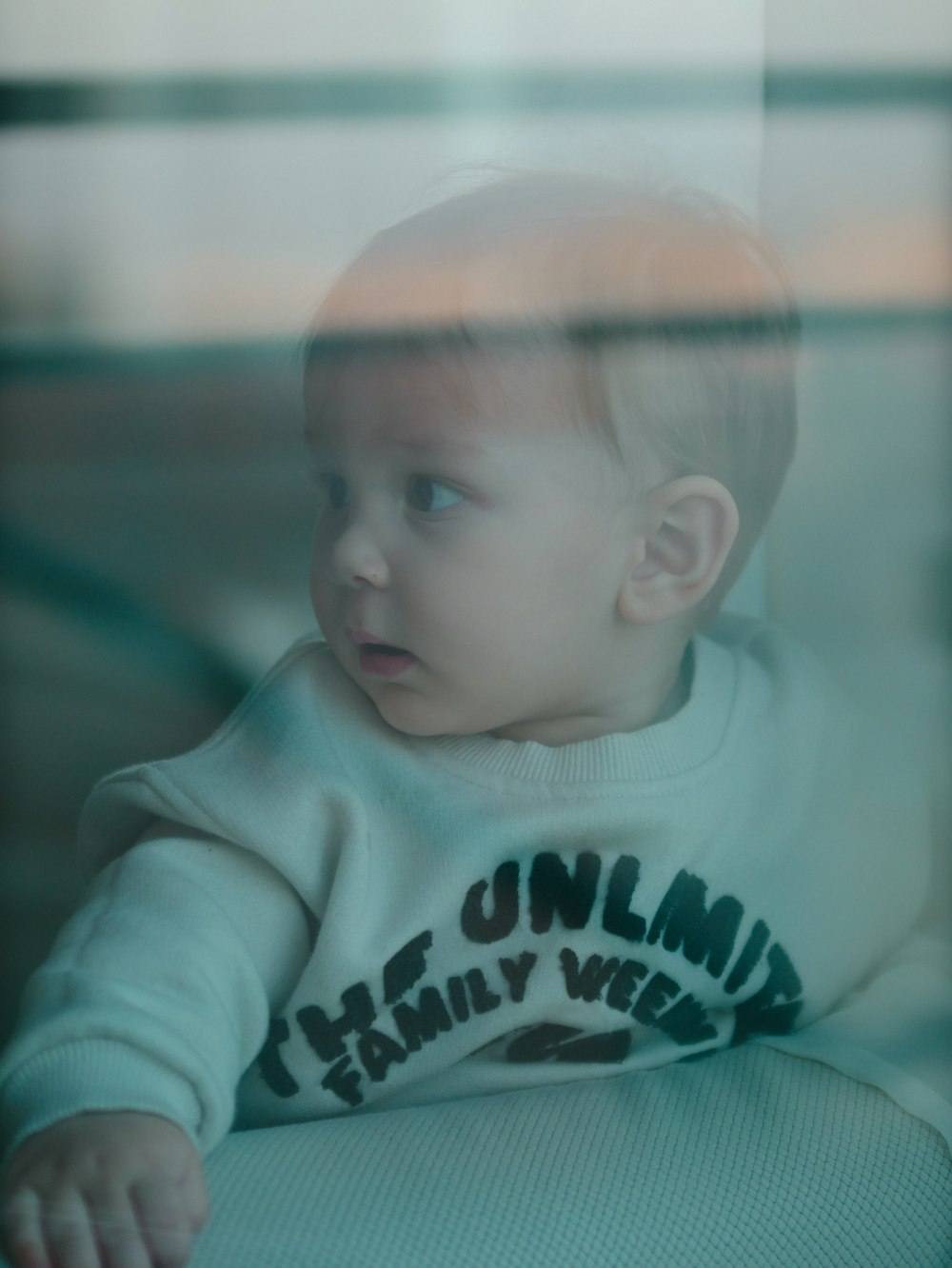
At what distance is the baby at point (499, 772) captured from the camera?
0.58 metres

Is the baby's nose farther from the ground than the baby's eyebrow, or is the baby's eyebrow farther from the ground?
the baby's eyebrow

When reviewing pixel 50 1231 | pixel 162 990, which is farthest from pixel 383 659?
pixel 50 1231

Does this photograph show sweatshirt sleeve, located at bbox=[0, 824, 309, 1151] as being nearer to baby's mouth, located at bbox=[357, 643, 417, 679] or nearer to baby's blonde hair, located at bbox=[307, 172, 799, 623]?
baby's mouth, located at bbox=[357, 643, 417, 679]

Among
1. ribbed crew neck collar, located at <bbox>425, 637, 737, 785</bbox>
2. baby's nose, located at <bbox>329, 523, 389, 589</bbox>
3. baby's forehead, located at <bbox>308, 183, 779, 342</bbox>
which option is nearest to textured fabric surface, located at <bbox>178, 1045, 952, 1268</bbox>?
ribbed crew neck collar, located at <bbox>425, 637, 737, 785</bbox>

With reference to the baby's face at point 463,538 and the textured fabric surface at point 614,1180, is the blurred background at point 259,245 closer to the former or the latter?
the baby's face at point 463,538

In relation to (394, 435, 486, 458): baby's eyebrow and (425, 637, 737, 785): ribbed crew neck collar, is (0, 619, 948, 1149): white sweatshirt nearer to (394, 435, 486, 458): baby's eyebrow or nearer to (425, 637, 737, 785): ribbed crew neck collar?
(425, 637, 737, 785): ribbed crew neck collar

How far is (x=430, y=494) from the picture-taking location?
610 mm

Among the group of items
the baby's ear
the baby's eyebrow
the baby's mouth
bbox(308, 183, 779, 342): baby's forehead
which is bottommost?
the baby's mouth

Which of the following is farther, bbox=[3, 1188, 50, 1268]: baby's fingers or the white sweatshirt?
the white sweatshirt

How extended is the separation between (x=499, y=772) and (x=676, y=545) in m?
0.15

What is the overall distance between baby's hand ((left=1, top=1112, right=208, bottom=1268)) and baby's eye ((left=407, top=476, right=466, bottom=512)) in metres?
0.30

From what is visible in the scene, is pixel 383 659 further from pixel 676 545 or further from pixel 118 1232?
pixel 118 1232

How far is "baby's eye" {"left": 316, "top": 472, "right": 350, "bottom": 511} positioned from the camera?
62cm

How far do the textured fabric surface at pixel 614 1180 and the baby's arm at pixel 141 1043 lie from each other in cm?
3
